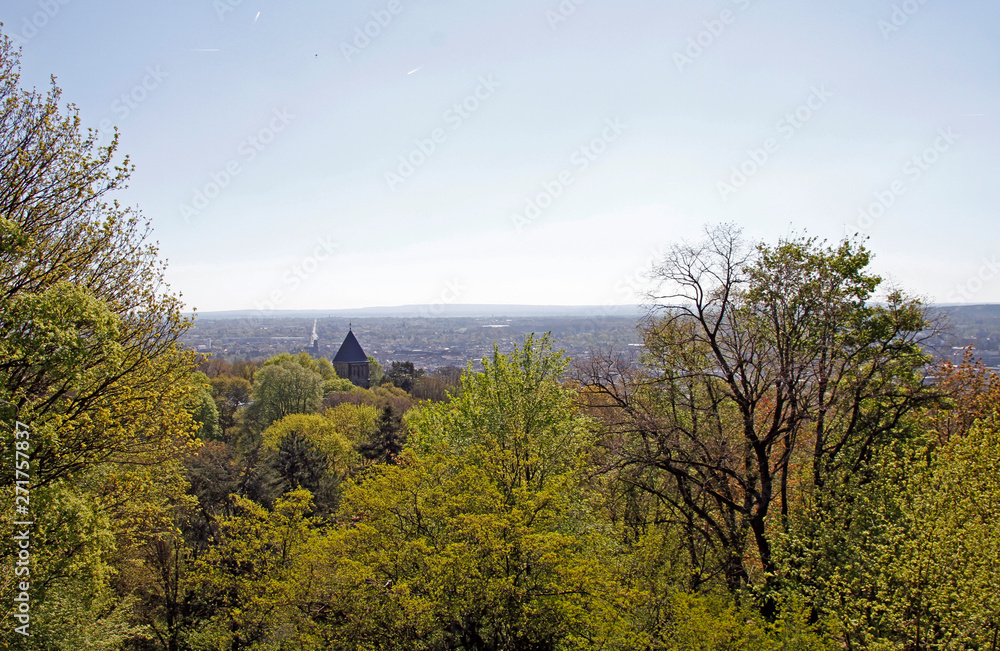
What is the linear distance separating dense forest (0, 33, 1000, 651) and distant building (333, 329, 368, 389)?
190ft

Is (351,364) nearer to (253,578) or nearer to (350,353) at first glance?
(350,353)

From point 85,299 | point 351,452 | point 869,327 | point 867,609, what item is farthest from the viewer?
point 351,452

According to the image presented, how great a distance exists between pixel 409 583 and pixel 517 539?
76.0 inches

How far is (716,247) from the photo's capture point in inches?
445

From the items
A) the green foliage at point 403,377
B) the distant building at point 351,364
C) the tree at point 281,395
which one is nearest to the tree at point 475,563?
the tree at point 281,395

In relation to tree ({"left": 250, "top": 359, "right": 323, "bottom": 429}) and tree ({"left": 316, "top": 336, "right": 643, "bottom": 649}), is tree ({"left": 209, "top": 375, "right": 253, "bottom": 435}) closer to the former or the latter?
tree ({"left": 250, "top": 359, "right": 323, "bottom": 429})

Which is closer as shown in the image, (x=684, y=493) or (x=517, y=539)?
(x=517, y=539)

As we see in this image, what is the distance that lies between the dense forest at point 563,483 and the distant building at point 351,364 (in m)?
57.9

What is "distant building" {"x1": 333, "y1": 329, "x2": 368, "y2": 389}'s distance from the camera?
72.2 metres

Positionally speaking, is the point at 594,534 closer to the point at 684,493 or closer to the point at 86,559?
the point at 684,493

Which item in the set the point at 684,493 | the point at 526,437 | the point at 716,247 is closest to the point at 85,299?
the point at 526,437

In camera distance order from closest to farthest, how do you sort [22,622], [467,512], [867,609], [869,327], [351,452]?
[22,622] < [867,609] < [467,512] < [869,327] < [351,452]

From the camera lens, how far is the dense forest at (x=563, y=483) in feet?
28.0

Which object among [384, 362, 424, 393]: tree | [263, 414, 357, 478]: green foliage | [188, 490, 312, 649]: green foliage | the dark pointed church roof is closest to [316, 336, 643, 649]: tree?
[188, 490, 312, 649]: green foliage
